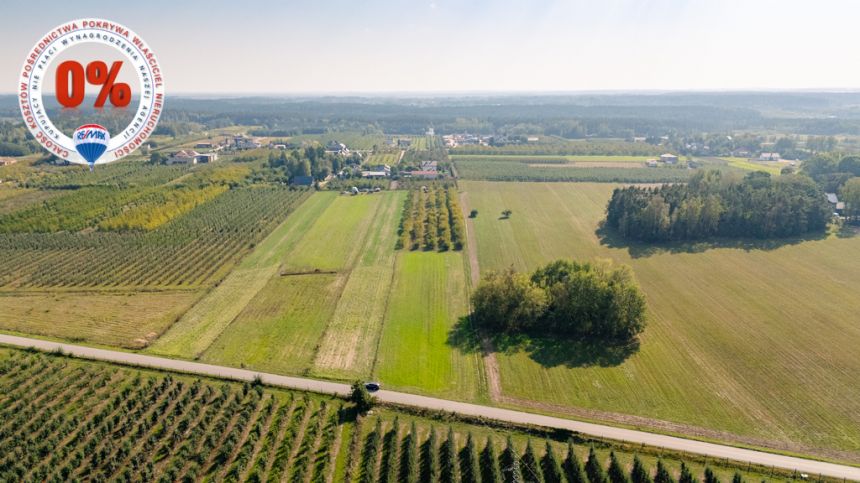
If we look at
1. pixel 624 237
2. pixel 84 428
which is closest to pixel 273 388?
pixel 84 428

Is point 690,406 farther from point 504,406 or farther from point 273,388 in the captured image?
point 273,388

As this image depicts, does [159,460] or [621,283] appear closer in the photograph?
[159,460]

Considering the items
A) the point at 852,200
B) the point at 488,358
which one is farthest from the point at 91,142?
the point at 852,200

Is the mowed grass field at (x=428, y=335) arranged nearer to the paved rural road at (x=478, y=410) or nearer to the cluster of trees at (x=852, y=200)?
the paved rural road at (x=478, y=410)

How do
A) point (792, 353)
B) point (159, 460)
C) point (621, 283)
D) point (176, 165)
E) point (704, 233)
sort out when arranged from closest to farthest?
point (159, 460), point (792, 353), point (621, 283), point (704, 233), point (176, 165)

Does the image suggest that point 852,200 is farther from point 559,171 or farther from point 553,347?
point 553,347

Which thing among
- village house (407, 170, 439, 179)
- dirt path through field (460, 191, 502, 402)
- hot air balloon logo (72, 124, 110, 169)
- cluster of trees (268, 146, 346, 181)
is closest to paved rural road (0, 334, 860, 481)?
dirt path through field (460, 191, 502, 402)
